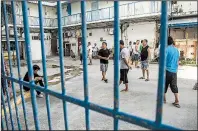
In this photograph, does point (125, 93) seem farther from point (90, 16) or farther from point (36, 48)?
point (36, 48)

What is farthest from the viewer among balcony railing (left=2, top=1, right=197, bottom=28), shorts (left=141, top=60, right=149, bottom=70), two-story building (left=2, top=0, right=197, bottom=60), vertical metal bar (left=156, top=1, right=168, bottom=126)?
balcony railing (left=2, top=1, right=197, bottom=28)

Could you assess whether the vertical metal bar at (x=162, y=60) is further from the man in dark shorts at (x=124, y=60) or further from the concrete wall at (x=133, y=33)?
the concrete wall at (x=133, y=33)

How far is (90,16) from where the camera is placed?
2041cm

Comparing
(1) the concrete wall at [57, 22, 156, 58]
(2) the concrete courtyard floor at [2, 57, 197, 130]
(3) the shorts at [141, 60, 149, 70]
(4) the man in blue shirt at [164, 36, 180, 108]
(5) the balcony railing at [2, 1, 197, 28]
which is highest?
(5) the balcony railing at [2, 1, 197, 28]

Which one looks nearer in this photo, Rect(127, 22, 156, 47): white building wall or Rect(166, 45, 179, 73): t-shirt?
Rect(166, 45, 179, 73): t-shirt

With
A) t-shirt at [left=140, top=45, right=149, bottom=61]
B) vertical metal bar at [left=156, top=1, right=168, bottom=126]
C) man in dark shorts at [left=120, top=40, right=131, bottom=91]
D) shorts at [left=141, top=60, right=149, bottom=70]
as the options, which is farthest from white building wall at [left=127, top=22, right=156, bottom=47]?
vertical metal bar at [left=156, top=1, right=168, bottom=126]

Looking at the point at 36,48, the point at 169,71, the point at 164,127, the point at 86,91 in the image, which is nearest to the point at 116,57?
the point at 86,91

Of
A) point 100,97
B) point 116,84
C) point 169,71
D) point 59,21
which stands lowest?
point 100,97

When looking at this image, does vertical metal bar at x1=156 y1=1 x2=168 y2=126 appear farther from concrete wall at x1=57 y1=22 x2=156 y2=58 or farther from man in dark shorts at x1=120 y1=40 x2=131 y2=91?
concrete wall at x1=57 y1=22 x2=156 y2=58

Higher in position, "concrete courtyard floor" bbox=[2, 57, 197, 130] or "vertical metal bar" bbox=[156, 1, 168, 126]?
"vertical metal bar" bbox=[156, 1, 168, 126]

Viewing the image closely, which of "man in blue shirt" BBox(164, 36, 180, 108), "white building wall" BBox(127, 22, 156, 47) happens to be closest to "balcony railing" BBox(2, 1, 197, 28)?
"white building wall" BBox(127, 22, 156, 47)

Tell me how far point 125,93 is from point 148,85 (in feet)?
4.54

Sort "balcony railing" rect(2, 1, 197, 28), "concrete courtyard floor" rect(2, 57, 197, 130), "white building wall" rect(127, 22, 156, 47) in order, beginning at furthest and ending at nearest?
"white building wall" rect(127, 22, 156, 47) → "balcony railing" rect(2, 1, 197, 28) → "concrete courtyard floor" rect(2, 57, 197, 130)

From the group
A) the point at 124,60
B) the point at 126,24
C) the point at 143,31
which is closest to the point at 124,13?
the point at 126,24
